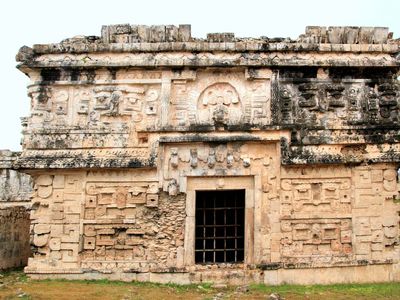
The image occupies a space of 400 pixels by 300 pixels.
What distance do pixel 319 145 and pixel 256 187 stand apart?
172cm

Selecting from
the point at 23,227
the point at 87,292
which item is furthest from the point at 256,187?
the point at 23,227

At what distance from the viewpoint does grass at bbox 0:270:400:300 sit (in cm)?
963

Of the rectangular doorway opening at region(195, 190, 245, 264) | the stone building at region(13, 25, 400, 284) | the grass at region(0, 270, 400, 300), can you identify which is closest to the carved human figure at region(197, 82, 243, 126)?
the stone building at region(13, 25, 400, 284)

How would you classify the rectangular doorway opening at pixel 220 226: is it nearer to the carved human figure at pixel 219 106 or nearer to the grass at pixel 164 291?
the grass at pixel 164 291

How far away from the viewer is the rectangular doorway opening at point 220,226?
11.7m

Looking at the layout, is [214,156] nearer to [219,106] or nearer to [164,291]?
[219,106]

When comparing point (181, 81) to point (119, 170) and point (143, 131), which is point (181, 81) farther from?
point (119, 170)

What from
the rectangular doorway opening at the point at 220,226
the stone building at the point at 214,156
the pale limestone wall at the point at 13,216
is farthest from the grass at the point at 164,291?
the pale limestone wall at the point at 13,216

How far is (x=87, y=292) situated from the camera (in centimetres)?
984

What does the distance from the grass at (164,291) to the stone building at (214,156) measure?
0.37 meters

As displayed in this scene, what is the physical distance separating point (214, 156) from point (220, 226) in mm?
1578

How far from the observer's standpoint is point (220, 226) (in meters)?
11.7

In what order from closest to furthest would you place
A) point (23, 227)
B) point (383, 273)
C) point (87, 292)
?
point (87, 292), point (383, 273), point (23, 227)

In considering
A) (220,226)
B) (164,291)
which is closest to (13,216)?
(164,291)
